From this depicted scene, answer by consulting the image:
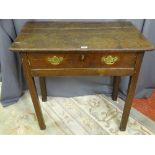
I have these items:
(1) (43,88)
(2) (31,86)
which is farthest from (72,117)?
(2) (31,86)

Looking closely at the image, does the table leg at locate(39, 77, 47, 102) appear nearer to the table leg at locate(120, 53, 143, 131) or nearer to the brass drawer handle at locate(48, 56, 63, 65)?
the brass drawer handle at locate(48, 56, 63, 65)

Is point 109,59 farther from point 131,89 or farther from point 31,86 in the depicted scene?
point 31,86

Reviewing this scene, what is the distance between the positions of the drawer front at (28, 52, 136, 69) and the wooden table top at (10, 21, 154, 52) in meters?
0.04

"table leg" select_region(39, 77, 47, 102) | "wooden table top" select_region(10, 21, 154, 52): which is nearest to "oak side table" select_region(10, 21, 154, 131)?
"wooden table top" select_region(10, 21, 154, 52)

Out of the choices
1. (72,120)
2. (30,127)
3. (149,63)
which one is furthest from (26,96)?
(149,63)

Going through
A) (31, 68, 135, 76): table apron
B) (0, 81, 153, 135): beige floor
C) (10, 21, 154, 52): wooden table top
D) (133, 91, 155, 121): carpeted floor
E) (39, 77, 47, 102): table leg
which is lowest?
(0, 81, 153, 135): beige floor

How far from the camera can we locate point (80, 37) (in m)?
1.01

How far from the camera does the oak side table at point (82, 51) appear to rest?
905 millimetres

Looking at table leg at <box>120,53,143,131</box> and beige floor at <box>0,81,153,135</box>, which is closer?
table leg at <box>120,53,143,131</box>

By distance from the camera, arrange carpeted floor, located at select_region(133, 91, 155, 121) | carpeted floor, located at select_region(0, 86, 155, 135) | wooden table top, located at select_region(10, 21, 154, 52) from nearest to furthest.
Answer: wooden table top, located at select_region(10, 21, 154, 52) → carpeted floor, located at select_region(0, 86, 155, 135) → carpeted floor, located at select_region(133, 91, 155, 121)

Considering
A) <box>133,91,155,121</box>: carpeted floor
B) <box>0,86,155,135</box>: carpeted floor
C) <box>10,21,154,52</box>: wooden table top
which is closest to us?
<box>10,21,154,52</box>: wooden table top

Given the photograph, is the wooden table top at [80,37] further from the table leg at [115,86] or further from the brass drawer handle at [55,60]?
the table leg at [115,86]

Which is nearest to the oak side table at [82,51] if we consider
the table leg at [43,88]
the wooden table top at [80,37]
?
the wooden table top at [80,37]

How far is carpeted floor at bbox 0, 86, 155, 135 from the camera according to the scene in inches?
51.2
